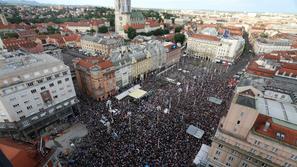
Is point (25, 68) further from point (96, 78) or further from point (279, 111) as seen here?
point (279, 111)

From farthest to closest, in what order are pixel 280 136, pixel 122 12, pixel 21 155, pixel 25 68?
pixel 122 12 → pixel 25 68 → pixel 280 136 → pixel 21 155

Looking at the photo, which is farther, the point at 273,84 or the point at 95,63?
the point at 95,63

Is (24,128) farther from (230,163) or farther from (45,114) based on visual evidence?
(230,163)

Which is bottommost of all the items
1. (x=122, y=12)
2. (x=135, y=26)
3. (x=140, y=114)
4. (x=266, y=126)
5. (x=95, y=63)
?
(x=140, y=114)

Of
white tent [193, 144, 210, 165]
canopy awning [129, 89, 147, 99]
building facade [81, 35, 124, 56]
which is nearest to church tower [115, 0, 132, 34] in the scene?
building facade [81, 35, 124, 56]

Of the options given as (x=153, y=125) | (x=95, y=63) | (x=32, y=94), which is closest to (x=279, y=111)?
(x=153, y=125)

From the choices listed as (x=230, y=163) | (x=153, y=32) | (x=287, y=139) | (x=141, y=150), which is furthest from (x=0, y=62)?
(x=153, y=32)
